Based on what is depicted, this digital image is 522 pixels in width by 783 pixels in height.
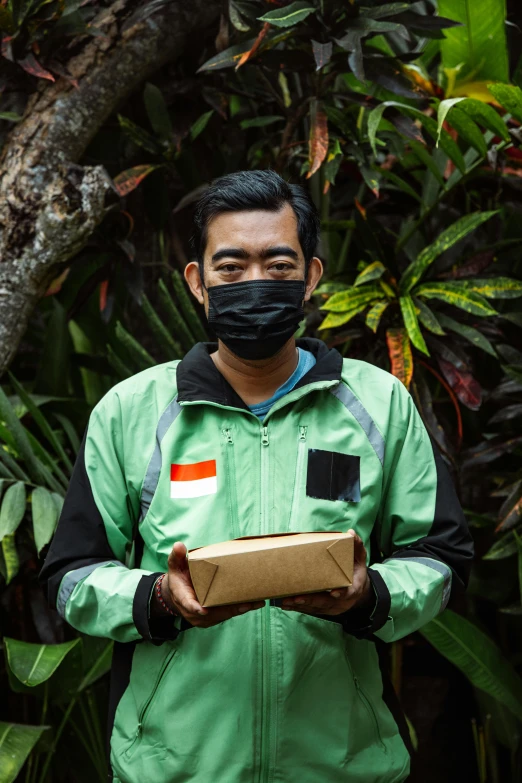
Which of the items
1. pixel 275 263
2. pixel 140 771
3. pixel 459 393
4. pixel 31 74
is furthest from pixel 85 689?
pixel 31 74

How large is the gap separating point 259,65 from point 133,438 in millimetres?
1730

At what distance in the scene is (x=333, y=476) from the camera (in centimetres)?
158

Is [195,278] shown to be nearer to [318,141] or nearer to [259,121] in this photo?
[318,141]

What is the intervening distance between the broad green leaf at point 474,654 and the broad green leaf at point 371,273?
1037 millimetres

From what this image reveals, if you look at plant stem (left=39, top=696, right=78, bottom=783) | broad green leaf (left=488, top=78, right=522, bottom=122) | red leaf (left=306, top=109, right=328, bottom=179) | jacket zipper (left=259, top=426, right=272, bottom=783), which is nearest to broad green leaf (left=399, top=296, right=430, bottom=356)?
red leaf (left=306, top=109, right=328, bottom=179)

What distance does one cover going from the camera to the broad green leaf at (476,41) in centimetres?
281

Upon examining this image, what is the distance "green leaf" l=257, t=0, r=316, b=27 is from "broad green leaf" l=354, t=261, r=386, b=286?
2.45 feet

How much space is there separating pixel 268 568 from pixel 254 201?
753 mm

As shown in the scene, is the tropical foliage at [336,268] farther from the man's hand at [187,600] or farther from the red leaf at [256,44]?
the man's hand at [187,600]

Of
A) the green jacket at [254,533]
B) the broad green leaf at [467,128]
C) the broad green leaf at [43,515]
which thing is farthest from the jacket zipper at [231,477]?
the broad green leaf at [467,128]

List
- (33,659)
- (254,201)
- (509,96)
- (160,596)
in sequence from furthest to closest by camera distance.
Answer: (509,96) → (33,659) → (254,201) → (160,596)

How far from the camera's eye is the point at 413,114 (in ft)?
8.48

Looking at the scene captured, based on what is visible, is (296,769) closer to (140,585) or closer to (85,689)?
(140,585)

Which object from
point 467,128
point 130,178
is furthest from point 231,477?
point 130,178
